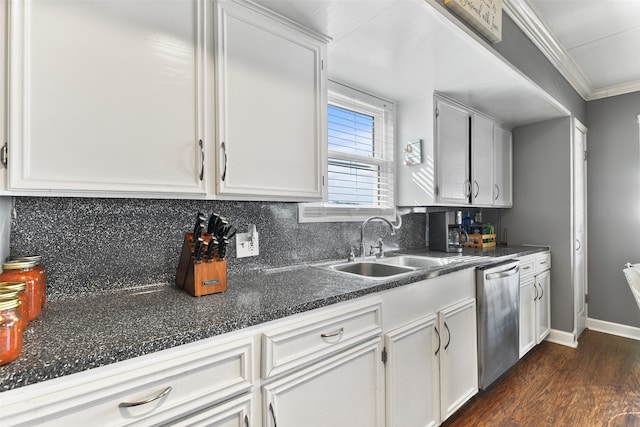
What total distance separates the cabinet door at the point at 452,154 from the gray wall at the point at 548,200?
0.96 meters

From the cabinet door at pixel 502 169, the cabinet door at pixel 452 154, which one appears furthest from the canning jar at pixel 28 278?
the cabinet door at pixel 502 169

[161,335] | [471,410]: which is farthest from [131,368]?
[471,410]

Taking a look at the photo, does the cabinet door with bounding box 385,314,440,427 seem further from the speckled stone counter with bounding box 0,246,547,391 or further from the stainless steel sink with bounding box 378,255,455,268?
the stainless steel sink with bounding box 378,255,455,268

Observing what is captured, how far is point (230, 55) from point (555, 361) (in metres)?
3.23

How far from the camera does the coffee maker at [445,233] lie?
2.57m

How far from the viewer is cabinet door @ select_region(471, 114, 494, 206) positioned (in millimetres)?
2691

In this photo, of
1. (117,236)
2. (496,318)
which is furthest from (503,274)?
(117,236)

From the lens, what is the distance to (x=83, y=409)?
68cm

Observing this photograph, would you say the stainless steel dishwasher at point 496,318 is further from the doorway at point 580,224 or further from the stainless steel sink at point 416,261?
the doorway at point 580,224

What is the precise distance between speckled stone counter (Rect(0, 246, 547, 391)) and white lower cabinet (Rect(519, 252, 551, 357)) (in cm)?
161

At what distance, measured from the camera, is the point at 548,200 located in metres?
2.98

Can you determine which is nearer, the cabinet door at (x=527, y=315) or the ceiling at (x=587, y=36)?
the ceiling at (x=587, y=36)

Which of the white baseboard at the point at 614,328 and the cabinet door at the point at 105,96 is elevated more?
the cabinet door at the point at 105,96

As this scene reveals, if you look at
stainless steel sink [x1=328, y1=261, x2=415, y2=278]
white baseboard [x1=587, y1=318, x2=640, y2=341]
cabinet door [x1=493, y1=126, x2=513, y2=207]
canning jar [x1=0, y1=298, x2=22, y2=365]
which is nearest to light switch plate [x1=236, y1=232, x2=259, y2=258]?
stainless steel sink [x1=328, y1=261, x2=415, y2=278]
